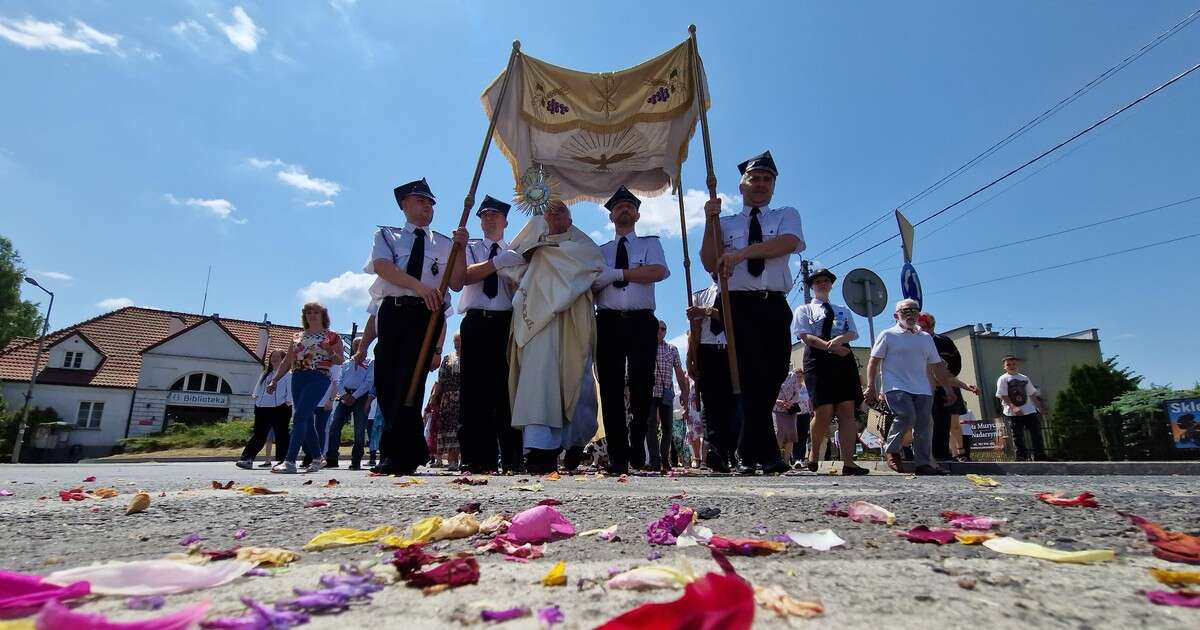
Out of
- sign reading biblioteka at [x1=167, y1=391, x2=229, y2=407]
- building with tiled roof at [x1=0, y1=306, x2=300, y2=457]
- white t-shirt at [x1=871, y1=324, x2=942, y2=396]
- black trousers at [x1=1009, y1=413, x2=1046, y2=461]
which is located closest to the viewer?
white t-shirt at [x1=871, y1=324, x2=942, y2=396]

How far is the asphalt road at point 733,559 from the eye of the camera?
3.00 ft

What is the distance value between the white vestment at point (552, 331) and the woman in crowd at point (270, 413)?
3.04 meters

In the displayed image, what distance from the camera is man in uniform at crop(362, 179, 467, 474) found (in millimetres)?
4336

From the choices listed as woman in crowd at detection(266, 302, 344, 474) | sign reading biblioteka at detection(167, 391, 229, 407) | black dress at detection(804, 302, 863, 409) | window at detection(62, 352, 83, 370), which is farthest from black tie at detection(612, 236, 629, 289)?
window at detection(62, 352, 83, 370)

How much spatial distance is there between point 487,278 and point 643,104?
2.79 meters

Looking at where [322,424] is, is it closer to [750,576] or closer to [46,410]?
[750,576]

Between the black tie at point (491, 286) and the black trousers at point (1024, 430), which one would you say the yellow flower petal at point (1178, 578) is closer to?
the black tie at point (491, 286)

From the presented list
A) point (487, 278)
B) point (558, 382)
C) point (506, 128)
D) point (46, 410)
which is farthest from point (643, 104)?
point (46, 410)

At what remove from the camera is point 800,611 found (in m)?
0.89

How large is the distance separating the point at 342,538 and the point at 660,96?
5.83m

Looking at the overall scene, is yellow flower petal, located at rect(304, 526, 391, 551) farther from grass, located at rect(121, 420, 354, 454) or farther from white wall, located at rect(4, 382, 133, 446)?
white wall, located at rect(4, 382, 133, 446)

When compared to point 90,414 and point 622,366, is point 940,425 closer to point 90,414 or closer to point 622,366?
point 622,366

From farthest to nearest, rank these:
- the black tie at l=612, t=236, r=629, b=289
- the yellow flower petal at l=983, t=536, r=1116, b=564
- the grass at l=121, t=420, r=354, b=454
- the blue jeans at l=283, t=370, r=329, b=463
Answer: the grass at l=121, t=420, r=354, b=454 → the blue jeans at l=283, t=370, r=329, b=463 → the black tie at l=612, t=236, r=629, b=289 → the yellow flower petal at l=983, t=536, r=1116, b=564

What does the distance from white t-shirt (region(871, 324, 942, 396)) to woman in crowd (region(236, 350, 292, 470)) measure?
569 cm
